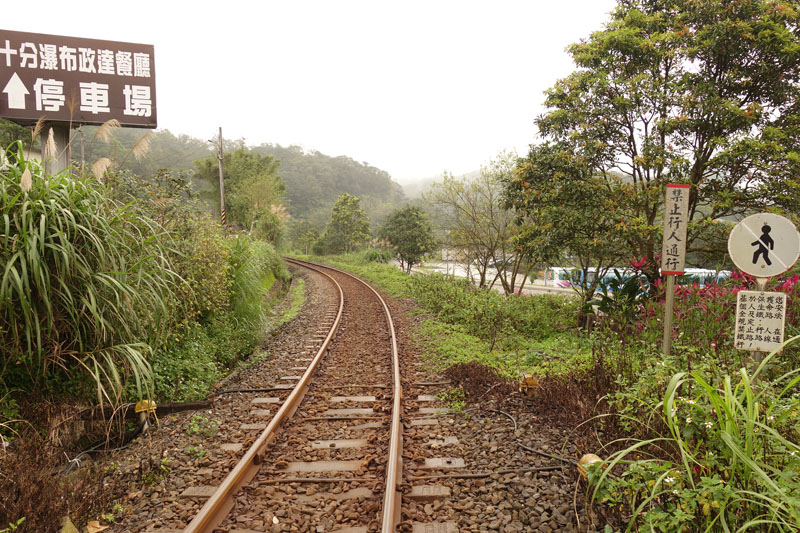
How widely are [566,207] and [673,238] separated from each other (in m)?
4.55

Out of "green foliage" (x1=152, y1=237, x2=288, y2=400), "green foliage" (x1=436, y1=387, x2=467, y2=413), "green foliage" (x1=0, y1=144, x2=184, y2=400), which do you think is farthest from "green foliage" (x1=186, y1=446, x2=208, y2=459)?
"green foliage" (x1=436, y1=387, x2=467, y2=413)

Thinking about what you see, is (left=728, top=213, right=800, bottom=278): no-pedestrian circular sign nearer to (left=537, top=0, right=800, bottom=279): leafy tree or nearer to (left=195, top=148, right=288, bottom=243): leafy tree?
(left=537, top=0, right=800, bottom=279): leafy tree

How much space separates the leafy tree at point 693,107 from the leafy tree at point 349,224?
100 feet

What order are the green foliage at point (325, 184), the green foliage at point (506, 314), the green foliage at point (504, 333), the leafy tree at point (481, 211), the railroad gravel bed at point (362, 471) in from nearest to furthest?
1. the railroad gravel bed at point (362, 471)
2. the green foliage at point (504, 333)
3. the green foliage at point (506, 314)
4. the leafy tree at point (481, 211)
5. the green foliage at point (325, 184)

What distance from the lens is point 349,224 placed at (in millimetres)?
39031

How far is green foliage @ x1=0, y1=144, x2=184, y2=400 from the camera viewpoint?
10.2ft

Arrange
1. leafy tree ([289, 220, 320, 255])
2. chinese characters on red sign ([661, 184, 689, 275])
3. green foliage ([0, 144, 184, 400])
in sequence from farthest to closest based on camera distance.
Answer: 1. leafy tree ([289, 220, 320, 255])
2. chinese characters on red sign ([661, 184, 689, 275])
3. green foliage ([0, 144, 184, 400])

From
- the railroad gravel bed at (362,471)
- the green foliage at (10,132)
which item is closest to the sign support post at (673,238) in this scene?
the railroad gravel bed at (362,471)

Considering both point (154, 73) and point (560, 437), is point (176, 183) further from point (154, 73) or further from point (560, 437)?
point (560, 437)


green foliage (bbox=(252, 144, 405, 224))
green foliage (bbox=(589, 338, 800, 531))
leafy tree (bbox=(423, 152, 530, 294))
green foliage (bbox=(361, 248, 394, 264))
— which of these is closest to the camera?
green foliage (bbox=(589, 338, 800, 531))

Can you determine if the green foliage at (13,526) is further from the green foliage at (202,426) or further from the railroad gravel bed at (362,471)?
the green foliage at (202,426)

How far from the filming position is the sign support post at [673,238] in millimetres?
4031

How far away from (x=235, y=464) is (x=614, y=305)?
6581 millimetres

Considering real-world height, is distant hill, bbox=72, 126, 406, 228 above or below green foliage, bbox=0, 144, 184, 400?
above
